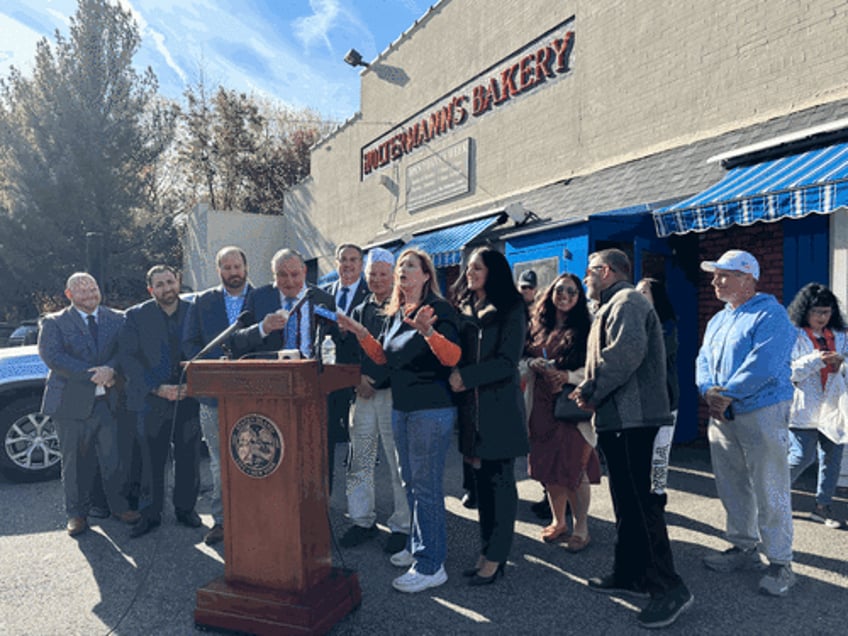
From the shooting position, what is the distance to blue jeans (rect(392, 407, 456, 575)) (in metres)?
3.30

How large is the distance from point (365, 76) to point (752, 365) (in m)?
14.1

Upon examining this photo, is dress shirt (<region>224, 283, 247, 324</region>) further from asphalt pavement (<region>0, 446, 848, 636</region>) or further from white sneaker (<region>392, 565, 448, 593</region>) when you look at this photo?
white sneaker (<region>392, 565, 448, 593</region>)

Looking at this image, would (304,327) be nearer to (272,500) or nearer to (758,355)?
(272,500)

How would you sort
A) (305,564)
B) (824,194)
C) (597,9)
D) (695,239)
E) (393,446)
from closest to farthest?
(305,564), (393,446), (824,194), (695,239), (597,9)

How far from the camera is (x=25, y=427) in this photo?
18.9 ft

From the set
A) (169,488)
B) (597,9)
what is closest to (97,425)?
(169,488)

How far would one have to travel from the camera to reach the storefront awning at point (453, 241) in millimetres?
9125

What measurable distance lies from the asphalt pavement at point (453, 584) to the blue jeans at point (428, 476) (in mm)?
210

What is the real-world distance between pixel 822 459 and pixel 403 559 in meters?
3.22

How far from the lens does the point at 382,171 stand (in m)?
14.6

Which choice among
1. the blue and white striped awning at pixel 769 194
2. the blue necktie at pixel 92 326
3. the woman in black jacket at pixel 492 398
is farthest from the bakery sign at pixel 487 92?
the blue necktie at pixel 92 326

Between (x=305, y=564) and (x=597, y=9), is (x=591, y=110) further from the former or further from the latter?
(x=305, y=564)

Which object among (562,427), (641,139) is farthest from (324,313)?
(641,139)

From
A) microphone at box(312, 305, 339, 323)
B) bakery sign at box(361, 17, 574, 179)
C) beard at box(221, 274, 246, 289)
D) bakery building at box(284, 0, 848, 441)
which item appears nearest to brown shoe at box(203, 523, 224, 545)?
beard at box(221, 274, 246, 289)
